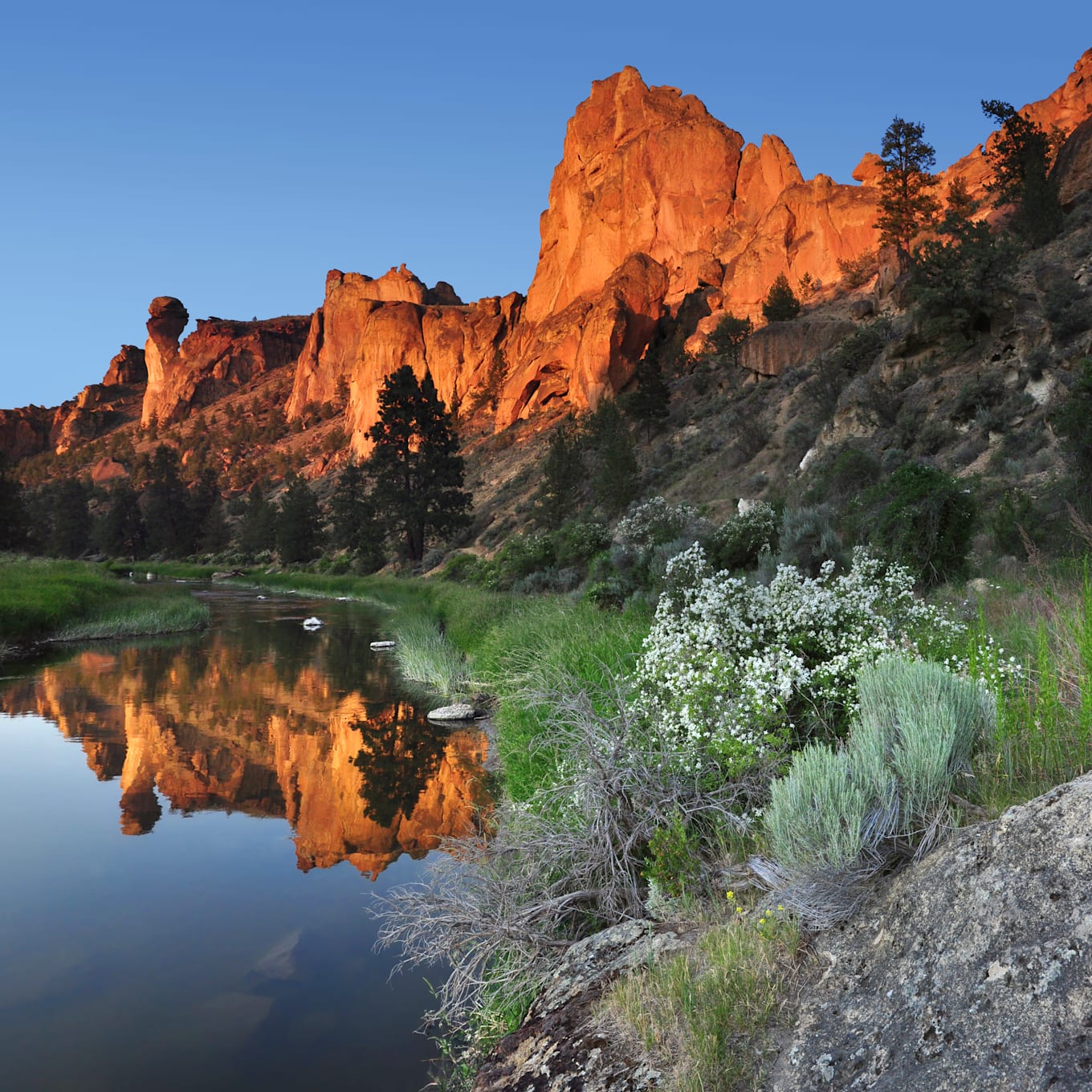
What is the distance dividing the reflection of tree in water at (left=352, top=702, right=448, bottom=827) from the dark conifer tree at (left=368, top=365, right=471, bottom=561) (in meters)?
34.3

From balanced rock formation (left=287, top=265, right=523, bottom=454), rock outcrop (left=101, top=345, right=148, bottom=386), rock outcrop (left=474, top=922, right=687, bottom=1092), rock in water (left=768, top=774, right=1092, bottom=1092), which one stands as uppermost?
rock outcrop (left=101, top=345, right=148, bottom=386)

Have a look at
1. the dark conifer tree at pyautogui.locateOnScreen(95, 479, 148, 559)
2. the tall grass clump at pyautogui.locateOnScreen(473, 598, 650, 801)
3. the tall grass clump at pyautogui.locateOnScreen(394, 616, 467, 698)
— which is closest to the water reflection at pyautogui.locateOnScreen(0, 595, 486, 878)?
the tall grass clump at pyautogui.locateOnScreen(394, 616, 467, 698)

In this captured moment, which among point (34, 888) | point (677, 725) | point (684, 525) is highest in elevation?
point (684, 525)

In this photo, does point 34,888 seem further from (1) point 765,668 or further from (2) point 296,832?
(1) point 765,668

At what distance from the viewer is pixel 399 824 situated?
892 centimetres

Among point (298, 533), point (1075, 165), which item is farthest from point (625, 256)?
point (1075, 165)

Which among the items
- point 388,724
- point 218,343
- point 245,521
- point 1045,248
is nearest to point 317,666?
point 388,724

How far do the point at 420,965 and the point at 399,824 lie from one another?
3151 millimetres

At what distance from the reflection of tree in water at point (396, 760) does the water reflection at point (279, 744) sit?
2 centimetres

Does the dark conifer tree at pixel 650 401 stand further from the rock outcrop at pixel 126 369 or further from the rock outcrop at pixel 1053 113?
the rock outcrop at pixel 126 369

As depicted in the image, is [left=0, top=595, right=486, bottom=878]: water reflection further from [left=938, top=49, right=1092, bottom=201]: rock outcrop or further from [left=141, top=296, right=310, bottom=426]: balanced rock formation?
[left=141, top=296, right=310, bottom=426]: balanced rock formation

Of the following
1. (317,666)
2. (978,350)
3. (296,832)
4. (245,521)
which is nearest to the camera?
(296,832)

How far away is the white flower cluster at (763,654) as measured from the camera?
4.99 meters

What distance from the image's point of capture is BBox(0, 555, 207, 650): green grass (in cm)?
A: 2183
